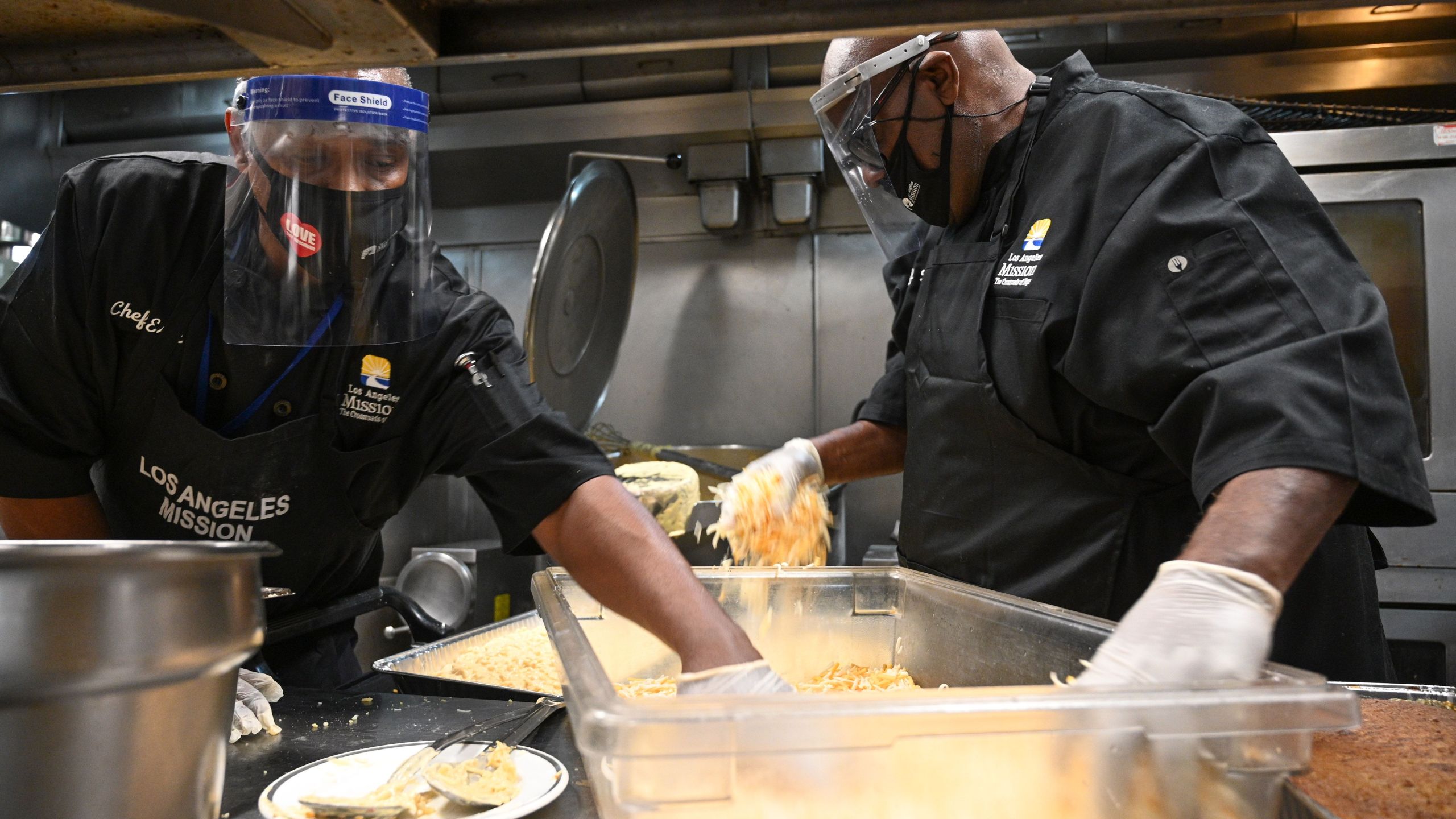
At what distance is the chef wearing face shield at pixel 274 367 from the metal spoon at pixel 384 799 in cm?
33

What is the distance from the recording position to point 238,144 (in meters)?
1.42

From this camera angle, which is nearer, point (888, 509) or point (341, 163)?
point (341, 163)

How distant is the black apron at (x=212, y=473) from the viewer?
1.55 metres

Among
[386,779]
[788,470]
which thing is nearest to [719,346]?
[788,470]

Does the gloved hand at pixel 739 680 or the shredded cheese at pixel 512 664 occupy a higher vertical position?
the gloved hand at pixel 739 680

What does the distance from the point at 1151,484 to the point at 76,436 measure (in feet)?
5.57

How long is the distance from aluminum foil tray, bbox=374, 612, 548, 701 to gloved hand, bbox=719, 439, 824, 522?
52 centimetres

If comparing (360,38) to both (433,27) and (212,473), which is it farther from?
(212,473)

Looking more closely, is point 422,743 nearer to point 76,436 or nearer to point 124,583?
point 124,583

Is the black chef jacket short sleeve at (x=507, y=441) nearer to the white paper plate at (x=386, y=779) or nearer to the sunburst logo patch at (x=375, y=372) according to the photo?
the sunburst logo patch at (x=375, y=372)

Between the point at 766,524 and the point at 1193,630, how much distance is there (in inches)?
36.1

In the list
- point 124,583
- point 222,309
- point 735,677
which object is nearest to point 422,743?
point 735,677

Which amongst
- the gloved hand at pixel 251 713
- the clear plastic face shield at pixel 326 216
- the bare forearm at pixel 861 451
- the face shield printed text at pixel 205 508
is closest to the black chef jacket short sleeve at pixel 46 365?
the face shield printed text at pixel 205 508

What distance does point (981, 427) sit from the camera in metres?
1.65
